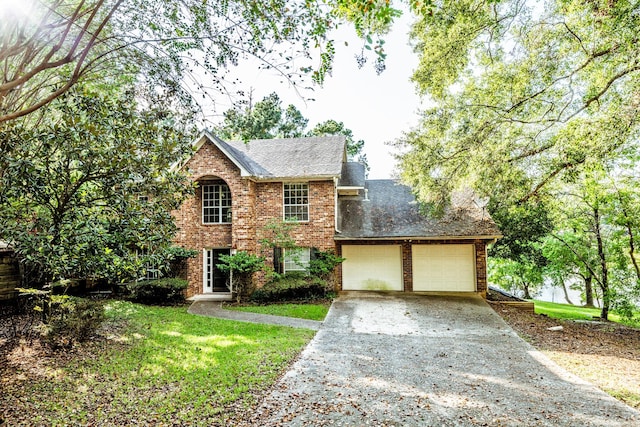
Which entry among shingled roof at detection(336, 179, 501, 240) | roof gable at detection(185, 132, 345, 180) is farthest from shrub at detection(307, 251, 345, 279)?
roof gable at detection(185, 132, 345, 180)

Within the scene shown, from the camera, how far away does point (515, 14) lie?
31.4ft

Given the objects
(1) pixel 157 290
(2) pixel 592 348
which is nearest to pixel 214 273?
(1) pixel 157 290

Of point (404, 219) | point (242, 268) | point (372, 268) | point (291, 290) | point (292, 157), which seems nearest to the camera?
point (242, 268)

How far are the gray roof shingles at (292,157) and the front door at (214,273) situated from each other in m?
3.93

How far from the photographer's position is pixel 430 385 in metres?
6.05

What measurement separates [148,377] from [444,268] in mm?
12913

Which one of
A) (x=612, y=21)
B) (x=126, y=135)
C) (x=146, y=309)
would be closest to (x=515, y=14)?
(x=612, y=21)

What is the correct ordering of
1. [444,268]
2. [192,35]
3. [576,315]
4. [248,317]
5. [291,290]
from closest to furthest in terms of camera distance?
[192,35]
[248,317]
[291,290]
[444,268]
[576,315]

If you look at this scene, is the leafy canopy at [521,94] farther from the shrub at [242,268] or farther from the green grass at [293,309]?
the shrub at [242,268]

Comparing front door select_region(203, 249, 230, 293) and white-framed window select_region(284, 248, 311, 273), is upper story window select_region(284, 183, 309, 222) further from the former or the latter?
front door select_region(203, 249, 230, 293)

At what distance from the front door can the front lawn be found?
6132 millimetres

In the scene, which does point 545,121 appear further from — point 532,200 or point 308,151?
point 308,151

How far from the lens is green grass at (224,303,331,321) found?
11416 mm

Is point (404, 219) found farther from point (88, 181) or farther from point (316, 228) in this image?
point (88, 181)
